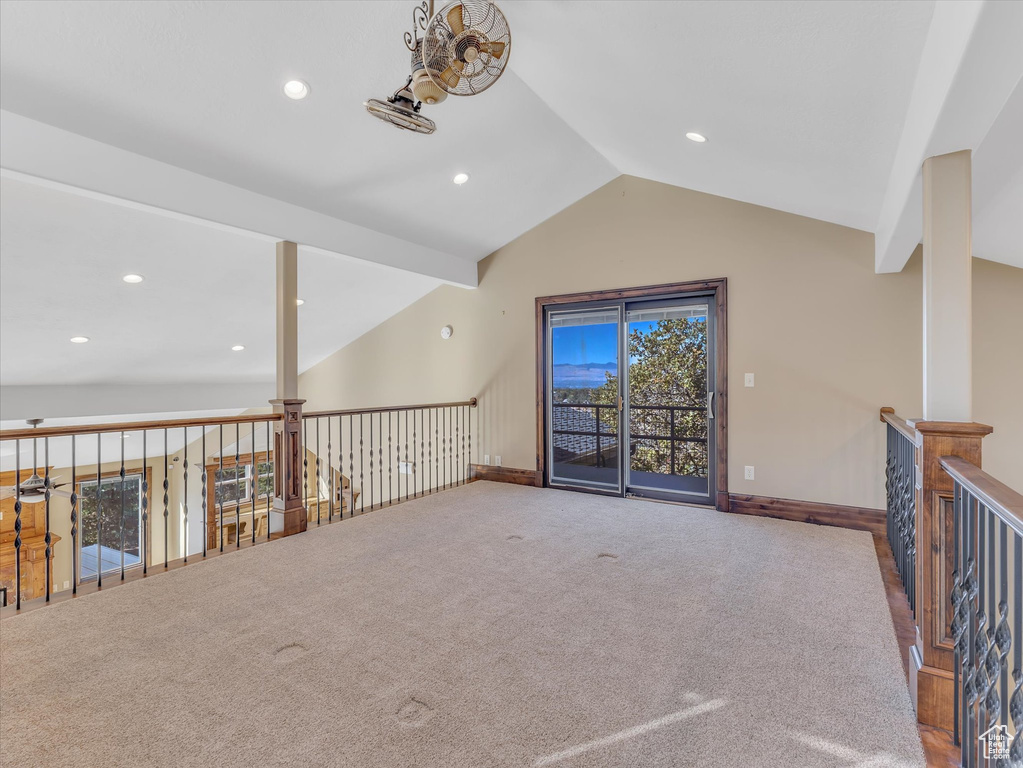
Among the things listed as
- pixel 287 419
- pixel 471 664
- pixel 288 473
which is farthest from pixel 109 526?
pixel 471 664

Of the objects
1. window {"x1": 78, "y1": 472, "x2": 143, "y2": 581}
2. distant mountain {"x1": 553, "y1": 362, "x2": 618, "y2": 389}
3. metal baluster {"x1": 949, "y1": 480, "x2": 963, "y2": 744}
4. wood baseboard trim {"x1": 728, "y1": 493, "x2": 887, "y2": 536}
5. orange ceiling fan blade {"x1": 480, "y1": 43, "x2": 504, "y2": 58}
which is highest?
orange ceiling fan blade {"x1": 480, "y1": 43, "x2": 504, "y2": 58}

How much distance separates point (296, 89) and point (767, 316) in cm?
374

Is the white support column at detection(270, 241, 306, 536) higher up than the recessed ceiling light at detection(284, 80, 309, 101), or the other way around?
the recessed ceiling light at detection(284, 80, 309, 101)

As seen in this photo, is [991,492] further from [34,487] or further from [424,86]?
[34,487]

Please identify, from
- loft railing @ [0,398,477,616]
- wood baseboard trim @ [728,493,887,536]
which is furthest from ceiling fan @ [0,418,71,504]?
wood baseboard trim @ [728,493,887,536]

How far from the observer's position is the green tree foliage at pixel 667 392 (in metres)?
4.56

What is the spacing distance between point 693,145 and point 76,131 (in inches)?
143

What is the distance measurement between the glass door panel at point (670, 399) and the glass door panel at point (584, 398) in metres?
0.18

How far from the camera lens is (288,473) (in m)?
3.84

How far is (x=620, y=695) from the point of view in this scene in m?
1.86

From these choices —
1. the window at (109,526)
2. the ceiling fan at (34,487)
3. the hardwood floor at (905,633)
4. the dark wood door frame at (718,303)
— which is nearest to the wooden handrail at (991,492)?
the hardwood floor at (905,633)

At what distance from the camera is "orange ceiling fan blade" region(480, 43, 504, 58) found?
6.39 feet

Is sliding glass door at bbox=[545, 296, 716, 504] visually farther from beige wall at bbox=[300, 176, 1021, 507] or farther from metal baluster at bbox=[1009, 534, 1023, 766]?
metal baluster at bbox=[1009, 534, 1023, 766]

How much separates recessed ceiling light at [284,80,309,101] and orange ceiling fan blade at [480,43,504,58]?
145 centimetres
